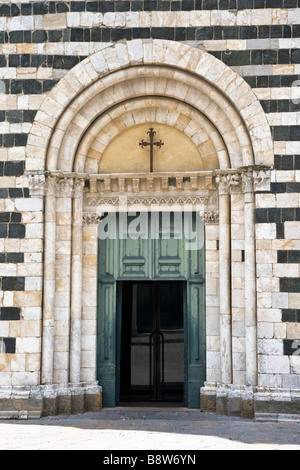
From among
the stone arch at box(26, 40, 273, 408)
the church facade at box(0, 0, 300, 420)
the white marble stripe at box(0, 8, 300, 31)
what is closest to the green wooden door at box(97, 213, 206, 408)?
the church facade at box(0, 0, 300, 420)

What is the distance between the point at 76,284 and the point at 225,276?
232 cm

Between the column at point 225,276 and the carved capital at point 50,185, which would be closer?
the column at point 225,276

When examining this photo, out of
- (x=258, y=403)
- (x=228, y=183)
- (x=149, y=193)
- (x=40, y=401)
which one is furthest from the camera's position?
(x=149, y=193)

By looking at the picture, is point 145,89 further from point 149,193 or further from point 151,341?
point 151,341

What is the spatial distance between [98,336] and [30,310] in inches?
48.3

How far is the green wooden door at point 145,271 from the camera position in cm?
847

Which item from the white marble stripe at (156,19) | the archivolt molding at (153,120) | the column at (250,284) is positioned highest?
the white marble stripe at (156,19)

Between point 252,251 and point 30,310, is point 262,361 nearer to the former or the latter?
point 252,251

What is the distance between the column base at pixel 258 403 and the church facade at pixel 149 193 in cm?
2

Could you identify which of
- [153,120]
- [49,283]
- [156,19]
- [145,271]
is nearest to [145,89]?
[153,120]

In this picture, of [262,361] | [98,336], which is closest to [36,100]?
[98,336]

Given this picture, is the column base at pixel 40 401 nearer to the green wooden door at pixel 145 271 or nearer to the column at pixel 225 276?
the green wooden door at pixel 145 271

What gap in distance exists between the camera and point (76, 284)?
8273 millimetres

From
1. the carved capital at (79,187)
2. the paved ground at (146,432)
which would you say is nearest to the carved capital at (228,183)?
the carved capital at (79,187)
